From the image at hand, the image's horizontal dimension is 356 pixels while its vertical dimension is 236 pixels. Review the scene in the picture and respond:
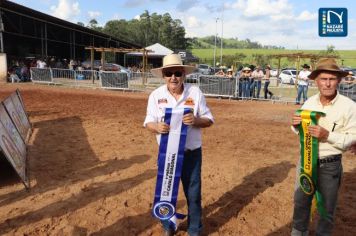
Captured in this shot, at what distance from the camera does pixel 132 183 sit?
20.0 feet

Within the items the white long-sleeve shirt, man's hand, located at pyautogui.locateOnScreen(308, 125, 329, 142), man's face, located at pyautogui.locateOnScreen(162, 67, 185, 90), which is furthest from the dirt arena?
man's face, located at pyautogui.locateOnScreen(162, 67, 185, 90)

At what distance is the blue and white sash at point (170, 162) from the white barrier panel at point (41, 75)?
22278 millimetres

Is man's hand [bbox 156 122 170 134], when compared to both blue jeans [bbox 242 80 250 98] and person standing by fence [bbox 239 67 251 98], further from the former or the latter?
blue jeans [bbox 242 80 250 98]

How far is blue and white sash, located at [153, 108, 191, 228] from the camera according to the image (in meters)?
3.71

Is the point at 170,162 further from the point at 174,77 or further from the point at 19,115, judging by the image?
the point at 19,115

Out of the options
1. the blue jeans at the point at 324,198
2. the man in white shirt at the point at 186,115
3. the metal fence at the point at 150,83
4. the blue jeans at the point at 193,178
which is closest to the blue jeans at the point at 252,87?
the metal fence at the point at 150,83

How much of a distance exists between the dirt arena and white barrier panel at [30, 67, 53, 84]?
1464 cm

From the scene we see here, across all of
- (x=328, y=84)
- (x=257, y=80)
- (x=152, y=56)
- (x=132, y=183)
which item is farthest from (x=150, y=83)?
(x=152, y=56)

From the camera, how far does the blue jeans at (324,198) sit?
11.5ft

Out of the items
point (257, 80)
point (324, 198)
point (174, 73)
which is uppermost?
point (257, 80)

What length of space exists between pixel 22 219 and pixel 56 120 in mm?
7089

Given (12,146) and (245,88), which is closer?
(12,146)

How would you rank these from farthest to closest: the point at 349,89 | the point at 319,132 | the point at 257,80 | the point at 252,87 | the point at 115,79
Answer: the point at 115,79 < the point at 252,87 < the point at 257,80 < the point at 349,89 < the point at 319,132

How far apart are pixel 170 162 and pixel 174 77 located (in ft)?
2.88
